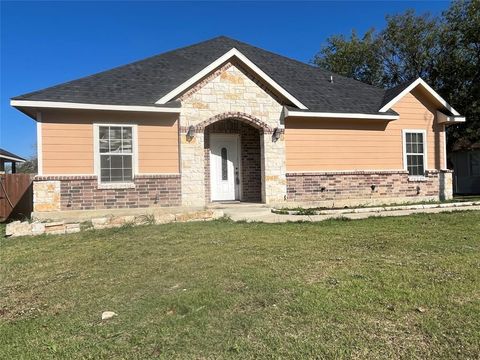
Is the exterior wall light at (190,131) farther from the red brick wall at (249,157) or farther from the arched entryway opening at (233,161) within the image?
the red brick wall at (249,157)

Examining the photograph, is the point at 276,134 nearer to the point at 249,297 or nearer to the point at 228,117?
the point at 228,117

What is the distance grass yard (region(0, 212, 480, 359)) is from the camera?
3336 millimetres

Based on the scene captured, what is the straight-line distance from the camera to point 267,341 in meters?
3.38

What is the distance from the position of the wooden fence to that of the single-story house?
3116 millimetres

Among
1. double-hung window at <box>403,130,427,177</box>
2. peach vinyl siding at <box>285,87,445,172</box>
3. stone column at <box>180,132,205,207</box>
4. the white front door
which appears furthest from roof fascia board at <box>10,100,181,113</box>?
double-hung window at <box>403,130,427,177</box>

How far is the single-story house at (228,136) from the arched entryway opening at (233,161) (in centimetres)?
4

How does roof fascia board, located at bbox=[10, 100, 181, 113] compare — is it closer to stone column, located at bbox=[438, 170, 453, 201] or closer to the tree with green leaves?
stone column, located at bbox=[438, 170, 453, 201]

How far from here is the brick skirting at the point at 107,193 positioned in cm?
1130

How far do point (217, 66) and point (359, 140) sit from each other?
5.86 m

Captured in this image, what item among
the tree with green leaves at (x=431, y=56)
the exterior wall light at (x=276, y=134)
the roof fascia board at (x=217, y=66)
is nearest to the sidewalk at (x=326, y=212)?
the exterior wall light at (x=276, y=134)

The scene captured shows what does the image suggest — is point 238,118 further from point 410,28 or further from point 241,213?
point 410,28

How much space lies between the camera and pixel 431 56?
2589 centimetres

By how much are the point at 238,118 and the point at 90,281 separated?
878 centimetres

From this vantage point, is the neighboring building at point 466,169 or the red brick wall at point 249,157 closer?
the red brick wall at point 249,157
